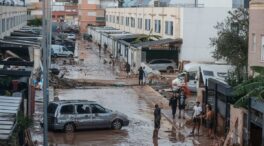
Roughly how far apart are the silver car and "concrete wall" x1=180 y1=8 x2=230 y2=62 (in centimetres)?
2748

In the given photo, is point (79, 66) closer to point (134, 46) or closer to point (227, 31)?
point (134, 46)

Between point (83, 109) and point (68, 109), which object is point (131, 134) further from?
point (68, 109)

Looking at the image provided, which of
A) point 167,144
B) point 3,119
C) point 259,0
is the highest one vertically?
point 259,0

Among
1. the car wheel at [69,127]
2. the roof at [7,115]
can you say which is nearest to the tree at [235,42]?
the car wheel at [69,127]

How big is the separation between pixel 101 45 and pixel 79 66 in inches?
944

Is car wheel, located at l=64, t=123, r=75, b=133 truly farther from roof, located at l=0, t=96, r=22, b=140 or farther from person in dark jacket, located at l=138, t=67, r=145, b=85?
person in dark jacket, located at l=138, t=67, r=145, b=85

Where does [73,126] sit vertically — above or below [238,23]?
below

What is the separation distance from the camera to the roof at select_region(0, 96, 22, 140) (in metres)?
12.3

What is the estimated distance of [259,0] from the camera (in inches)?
1050

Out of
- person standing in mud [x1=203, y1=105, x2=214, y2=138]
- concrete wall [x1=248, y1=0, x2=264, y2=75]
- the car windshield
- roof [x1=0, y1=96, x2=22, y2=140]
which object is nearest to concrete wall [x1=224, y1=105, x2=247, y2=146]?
person standing in mud [x1=203, y1=105, x2=214, y2=138]

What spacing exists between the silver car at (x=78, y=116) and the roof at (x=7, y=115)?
31.1 ft

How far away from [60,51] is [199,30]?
63.3 feet

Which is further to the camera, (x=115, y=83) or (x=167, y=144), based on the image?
(x=115, y=83)

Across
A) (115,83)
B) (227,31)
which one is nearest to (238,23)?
(227,31)
